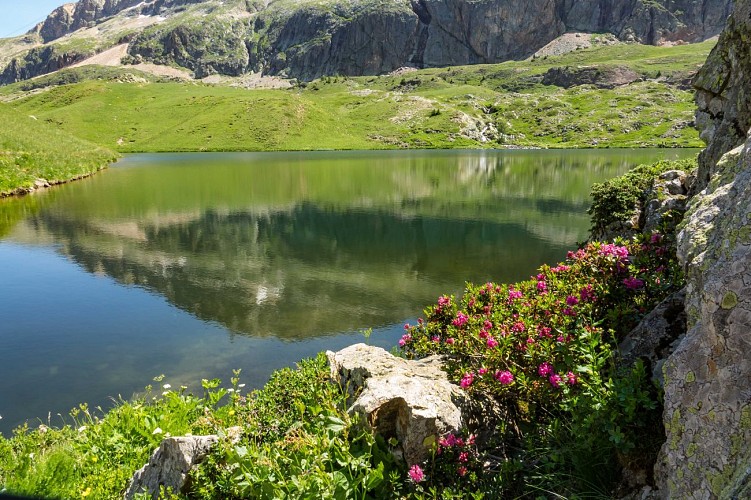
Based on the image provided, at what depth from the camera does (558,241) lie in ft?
104

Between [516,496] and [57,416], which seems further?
[57,416]

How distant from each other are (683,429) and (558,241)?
2924 centimetres

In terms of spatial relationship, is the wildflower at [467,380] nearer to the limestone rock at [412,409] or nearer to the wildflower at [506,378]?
the limestone rock at [412,409]

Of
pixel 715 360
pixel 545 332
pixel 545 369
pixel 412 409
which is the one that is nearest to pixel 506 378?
pixel 545 369

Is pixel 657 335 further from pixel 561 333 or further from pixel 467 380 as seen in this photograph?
pixel 467 380

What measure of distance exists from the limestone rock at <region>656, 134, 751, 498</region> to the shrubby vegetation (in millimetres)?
730

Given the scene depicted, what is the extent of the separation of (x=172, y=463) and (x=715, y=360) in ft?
25.0

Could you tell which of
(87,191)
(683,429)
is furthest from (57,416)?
(87,191)

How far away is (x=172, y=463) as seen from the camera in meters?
7.36

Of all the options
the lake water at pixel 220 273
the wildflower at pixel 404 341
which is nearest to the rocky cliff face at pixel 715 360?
the wildflower at pixel 404 341

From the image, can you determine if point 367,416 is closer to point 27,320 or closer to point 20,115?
point 27,320

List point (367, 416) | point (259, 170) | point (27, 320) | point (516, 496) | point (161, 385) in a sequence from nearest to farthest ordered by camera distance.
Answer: point (516, 496)
point (367, 416)
point (161, 385)
point (27, 320)
point (259, 170)

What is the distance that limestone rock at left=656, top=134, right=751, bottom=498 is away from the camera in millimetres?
3754

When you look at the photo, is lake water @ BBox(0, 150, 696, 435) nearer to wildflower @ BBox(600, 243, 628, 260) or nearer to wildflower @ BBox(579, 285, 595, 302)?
wildflower @ BBox(600, 243, 628, 260)
